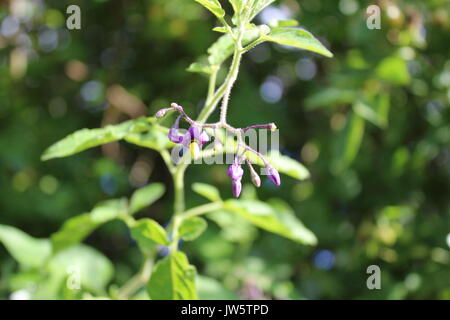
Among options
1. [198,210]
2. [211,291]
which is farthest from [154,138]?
[211,291]

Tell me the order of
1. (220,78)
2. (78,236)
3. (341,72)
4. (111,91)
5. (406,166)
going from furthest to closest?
(111,91), (220,78), (406,166), (341,72), (78,236)

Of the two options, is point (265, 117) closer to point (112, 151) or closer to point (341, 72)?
point (341, 72)

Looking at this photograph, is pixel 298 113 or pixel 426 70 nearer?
pixel 426 70

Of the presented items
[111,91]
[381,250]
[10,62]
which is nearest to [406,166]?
[381,250]

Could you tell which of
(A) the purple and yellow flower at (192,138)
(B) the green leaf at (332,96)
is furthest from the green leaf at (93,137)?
(B) the green leaf at (332,96)

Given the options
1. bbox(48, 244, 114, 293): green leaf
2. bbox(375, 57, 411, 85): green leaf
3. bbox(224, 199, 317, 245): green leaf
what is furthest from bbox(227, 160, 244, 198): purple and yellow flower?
bbox(375, 57, 411, 85): green leaf

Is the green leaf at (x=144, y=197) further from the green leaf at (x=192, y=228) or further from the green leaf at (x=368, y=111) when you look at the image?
the green leaf at (x=368, y=111)

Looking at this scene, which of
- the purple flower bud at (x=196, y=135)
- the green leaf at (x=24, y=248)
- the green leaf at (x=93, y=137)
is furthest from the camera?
the green leaf at (x=24, y=248)
